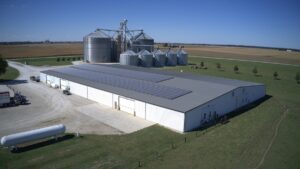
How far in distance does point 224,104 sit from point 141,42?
227ft

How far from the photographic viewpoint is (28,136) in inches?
961

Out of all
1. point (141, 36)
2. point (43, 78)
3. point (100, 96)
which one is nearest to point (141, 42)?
point (141, 36)

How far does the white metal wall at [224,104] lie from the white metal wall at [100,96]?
50.2 feet

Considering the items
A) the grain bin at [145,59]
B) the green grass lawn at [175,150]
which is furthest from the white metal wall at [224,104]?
the grain bin at [145,59]

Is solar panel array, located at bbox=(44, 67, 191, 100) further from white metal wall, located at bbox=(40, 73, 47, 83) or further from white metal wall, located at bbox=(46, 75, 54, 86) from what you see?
white metal wall, located at bbox=(40, 73, 47, 83)

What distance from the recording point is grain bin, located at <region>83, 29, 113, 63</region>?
301 feet

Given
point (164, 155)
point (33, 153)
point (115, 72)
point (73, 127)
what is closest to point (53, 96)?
point (115, 72)

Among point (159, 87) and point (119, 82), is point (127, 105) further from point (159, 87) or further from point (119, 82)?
point (119, 82)

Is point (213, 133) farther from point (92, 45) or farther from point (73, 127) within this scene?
point (92, 45)

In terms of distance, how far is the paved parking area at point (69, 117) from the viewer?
98.3 ft

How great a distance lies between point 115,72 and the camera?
5281cm

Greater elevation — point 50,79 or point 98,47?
point 98,47

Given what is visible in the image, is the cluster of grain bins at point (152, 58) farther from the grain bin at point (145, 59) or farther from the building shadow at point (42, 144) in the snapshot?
the building shadow at point (42, 144)

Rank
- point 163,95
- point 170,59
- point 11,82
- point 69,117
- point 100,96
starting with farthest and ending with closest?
point 170,59 < point 11,82 < point 100,96 < point 163,95 < point 69,117
